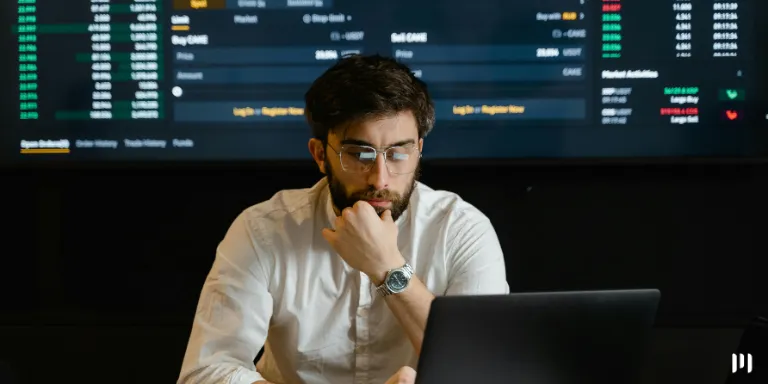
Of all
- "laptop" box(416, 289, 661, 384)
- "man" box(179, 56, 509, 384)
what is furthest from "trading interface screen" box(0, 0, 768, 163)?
"laptop" box(416, 289, 661, 384)

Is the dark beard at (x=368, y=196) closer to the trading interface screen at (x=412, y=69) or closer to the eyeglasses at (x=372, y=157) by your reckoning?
the eyeglasses at (x=372, y=157)

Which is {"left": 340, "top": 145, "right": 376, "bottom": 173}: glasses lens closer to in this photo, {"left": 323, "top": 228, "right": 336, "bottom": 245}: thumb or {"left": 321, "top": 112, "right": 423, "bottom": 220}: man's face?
{"left": 321, "top": 112, "right": 423, "bottom": 220}: man's face

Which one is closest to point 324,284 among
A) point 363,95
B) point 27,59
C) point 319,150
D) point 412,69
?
point 319,150

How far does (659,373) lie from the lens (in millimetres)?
2686

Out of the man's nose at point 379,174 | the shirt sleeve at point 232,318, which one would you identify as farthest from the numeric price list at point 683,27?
the shirt sleeve at point 232,318

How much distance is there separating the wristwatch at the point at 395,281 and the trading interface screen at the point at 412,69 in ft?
3.20

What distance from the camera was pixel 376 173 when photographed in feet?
5.56

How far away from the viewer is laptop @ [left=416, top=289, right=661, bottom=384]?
1107 millimetres

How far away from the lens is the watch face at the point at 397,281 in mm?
1649

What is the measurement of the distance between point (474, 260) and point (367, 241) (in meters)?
0.27

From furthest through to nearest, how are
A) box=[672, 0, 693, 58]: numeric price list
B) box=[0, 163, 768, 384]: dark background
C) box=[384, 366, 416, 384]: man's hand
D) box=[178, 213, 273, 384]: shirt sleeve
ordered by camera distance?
box=[0, 163, 768, 384]: dark background, box=[672, 0, 693, 58]: numeric price list, box=[178, 213, 273, 384]: shirt sleeve, box=[384, 366, 416, 384]: man's hand

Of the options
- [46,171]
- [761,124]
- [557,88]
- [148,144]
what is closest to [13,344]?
[46,171]

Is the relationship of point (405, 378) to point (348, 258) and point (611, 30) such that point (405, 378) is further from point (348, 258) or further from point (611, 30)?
point (611, 30)

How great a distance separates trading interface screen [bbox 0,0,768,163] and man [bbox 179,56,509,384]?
2.37 ft
